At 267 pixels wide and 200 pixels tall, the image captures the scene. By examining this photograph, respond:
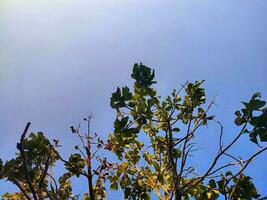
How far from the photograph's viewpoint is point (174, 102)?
7.04m

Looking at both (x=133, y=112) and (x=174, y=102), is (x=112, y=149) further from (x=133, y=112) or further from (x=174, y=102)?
(x=174, y=102)

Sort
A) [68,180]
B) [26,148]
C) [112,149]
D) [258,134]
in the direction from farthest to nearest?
[68,180] → [112,149] → [26,148] → [258,134]

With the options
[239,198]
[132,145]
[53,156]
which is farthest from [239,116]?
[53,156]

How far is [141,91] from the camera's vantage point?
652cm

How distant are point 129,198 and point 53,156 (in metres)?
1.54

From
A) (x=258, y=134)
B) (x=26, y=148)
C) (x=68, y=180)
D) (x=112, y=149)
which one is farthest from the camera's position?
(x=68, y=180)

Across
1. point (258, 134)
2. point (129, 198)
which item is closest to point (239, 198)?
point (258, 134)

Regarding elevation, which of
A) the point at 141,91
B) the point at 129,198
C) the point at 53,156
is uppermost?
the point at 141,91

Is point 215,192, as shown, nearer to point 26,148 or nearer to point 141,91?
point 141,91

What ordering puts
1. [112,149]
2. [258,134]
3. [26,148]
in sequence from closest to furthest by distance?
[258,134]
[26,148]
[112,149]

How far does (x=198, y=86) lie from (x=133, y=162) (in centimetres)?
179

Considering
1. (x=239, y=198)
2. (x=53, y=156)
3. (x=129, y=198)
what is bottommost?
(x=239, y=198)

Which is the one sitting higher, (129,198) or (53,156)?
(53,156)

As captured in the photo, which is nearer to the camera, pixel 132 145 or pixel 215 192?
pixel 215 192
